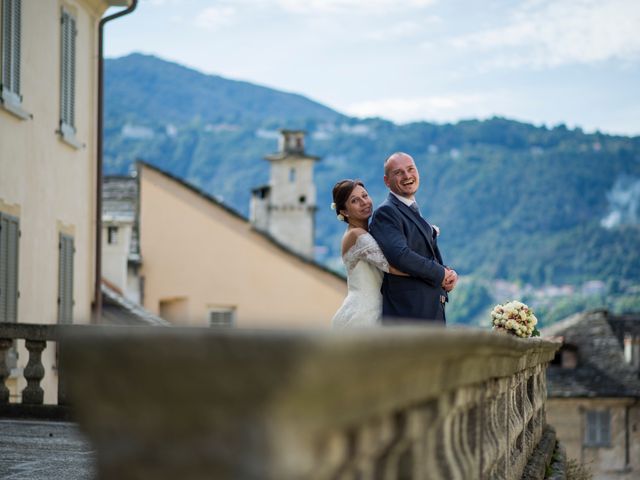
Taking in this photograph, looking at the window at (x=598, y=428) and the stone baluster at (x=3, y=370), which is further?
the window at (x=598, y=428)

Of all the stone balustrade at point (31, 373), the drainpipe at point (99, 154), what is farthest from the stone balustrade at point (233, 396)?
the drainpipe at point (99, 154)

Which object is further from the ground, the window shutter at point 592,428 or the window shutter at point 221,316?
the window shutter at point 221,316

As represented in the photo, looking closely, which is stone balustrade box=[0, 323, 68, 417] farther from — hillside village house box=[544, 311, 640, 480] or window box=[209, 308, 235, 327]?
hillside village house box=[544, 311, 640, 480]

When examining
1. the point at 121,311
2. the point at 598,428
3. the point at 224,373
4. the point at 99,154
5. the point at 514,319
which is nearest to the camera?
the point at 224,373

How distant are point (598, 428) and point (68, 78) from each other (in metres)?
49.2

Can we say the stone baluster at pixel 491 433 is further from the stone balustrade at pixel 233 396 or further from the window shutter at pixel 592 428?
the window shutter at pixel 592 428

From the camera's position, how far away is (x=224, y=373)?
174 centimetres

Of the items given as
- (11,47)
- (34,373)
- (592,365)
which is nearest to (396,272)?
(34,373)

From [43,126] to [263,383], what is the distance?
15.0 metres

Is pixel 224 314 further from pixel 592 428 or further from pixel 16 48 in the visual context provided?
pixel 592 428

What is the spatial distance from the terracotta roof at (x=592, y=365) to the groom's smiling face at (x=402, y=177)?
56.3m

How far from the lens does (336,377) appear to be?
183 cm

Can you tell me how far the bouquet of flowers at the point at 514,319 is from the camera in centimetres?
848

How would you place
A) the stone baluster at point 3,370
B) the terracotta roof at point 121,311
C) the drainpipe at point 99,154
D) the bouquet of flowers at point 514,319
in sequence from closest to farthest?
the bouquet of flowers at point 514,319, the stone baluster at point 3,370, the drainpipe at point 99,154, the terracotta roof at point 121,311
